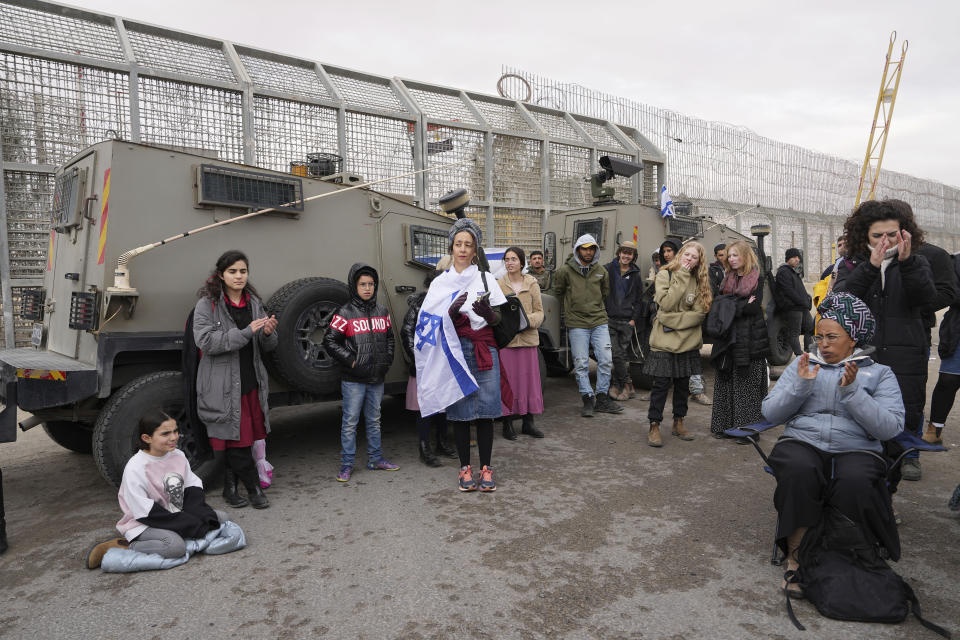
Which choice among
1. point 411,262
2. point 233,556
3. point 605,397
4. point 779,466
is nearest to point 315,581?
point 233,556

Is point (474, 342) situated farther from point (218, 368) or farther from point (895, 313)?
point (895, 313)

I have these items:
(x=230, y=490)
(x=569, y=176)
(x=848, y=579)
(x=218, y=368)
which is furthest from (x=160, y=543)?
(x=569, y=176)

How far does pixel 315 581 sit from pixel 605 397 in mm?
4205

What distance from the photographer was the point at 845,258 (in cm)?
377

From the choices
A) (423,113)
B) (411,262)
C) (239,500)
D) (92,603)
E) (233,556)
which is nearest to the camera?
(92,603)

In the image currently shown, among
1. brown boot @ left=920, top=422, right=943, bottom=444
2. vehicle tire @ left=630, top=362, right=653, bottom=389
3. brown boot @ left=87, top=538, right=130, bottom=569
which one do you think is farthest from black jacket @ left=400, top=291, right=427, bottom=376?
brown boot @ left=920, top=422, right=943, bottom=444

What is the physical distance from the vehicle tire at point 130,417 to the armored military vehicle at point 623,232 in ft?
13.4

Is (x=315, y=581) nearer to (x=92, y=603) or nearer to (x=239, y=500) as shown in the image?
(x=92, y=603)

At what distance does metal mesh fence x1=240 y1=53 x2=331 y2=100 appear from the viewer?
7141mm

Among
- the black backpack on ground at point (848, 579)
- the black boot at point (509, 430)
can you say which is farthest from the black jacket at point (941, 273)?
the black boot at point (509, 430)

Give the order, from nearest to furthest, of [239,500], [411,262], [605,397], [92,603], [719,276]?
[92,603] < [239,500] < [411,262] < [719,276] < [605,397]

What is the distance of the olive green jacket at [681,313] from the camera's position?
206 inches

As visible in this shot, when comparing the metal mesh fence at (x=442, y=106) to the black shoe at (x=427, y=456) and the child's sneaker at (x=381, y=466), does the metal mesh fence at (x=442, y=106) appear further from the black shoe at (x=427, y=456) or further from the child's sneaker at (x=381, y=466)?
the child's sneaker at (x=381, y=466)

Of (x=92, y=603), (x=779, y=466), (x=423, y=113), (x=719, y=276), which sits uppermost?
(x=423, y=113)
